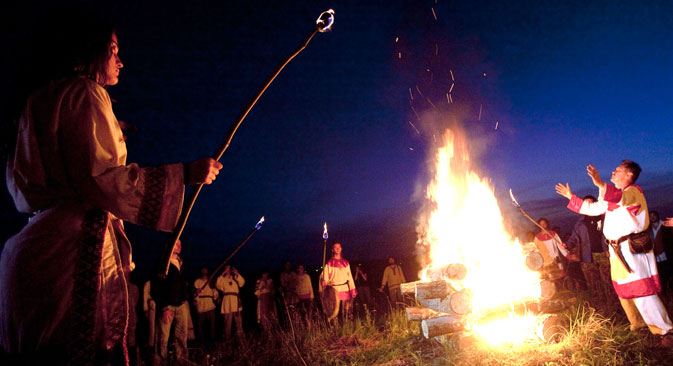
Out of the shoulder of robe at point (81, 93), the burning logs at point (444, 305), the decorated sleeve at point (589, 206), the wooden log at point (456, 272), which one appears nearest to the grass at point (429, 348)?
the burning logs at point (444, 305)

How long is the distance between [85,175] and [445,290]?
4948 millimetres

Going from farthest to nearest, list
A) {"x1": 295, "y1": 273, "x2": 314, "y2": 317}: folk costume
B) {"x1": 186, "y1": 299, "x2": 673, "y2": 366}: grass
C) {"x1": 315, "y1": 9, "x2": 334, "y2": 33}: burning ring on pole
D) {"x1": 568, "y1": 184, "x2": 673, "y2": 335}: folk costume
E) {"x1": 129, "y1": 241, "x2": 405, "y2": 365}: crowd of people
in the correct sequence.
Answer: {"x1": 295, "y1": 273, "x2": 314, "y2": 317}: folk costume
{"x1": 129, "y1": 241, "x2": 405, "y2": 365}: crowd of people
{"x1": 568, "y1": 184, "x2": 673, "y2": 335}: folk costume
{"x1": 186, "y1": 299, "x2": 673, "y2": 366}: grass
{"x1": 315, "y1": 9, "x2": 334, "y2": 33}: burning ring on pole

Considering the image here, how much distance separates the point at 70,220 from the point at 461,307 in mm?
4873

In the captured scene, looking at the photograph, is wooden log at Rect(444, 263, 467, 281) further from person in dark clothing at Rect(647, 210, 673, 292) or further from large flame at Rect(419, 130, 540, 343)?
person in dark clothing at Rect(647, 210, 673, 292)

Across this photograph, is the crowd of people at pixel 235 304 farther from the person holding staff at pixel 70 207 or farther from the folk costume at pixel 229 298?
the person holding staff at pixel 70 207

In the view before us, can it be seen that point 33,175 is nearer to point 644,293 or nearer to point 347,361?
point 347,361

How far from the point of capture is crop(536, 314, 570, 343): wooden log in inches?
187

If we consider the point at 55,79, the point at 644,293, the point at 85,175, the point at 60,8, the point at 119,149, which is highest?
the point at 60,8

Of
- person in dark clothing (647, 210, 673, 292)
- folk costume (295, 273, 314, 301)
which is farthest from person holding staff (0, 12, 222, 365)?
folk costume (295, 273, 314, 301)

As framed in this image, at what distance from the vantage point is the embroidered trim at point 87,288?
1446 millimetres

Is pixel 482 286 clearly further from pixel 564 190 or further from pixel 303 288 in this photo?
pixel 303 288

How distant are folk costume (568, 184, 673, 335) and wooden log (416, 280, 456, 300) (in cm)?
236

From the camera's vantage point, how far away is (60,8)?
66.7 inches

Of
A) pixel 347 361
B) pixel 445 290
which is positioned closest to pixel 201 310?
pixel 347 361
